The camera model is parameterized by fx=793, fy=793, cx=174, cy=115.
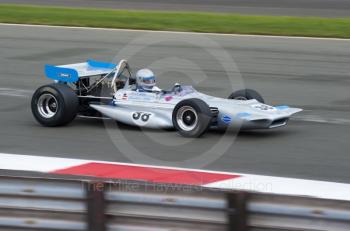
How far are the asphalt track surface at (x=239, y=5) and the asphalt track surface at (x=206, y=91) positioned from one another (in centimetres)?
517

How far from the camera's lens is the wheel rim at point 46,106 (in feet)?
33.0

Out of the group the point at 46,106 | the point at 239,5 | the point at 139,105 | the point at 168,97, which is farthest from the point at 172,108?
the point at 239,5

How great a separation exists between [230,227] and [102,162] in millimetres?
3569

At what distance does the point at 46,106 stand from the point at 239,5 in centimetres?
1547

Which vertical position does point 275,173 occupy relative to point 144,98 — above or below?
below

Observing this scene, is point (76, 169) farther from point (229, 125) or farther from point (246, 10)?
point (246, 10)

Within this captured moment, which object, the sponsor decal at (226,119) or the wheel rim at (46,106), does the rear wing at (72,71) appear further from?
the sponsor decal at (226,119)

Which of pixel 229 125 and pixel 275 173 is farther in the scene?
pixel 229 125

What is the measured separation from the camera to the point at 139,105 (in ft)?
32.1

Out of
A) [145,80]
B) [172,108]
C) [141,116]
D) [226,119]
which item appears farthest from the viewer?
[145,80]

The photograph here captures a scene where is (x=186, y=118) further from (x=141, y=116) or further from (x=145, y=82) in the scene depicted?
(x=145, y=82)

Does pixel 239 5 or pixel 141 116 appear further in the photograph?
pixel 239 5

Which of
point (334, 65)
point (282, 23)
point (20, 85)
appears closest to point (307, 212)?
point (20, 85)

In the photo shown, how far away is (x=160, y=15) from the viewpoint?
21.5m
